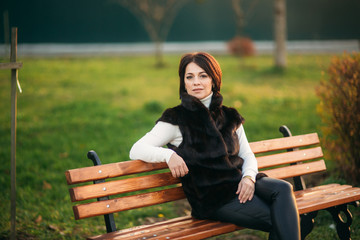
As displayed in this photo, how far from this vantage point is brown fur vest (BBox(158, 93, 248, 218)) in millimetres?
2922

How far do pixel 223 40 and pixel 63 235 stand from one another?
17393 millimetres

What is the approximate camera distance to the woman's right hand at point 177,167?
2842 mm

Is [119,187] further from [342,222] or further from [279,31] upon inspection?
[279,31]

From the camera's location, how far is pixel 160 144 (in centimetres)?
304

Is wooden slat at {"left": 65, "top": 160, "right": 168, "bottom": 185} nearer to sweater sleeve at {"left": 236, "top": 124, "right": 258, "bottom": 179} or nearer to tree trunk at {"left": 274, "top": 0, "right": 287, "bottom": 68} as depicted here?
sweater sleeve at {"left": 236, "top": 124, "right": 258, "bottom": 179}

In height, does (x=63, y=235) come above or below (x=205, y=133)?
below

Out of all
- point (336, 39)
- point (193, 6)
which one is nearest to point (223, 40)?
point (193, 6)

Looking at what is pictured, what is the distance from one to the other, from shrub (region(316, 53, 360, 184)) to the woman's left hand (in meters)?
2.03

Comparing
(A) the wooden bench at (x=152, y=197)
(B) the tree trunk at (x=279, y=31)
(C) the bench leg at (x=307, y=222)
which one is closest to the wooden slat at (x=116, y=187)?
(A) the wooden bench at (x=152, y=197)

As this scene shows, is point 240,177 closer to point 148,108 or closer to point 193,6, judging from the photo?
point 148,108

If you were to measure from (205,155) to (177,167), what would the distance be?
8.6 inches

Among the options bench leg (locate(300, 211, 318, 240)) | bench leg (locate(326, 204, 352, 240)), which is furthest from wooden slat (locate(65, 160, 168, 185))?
bench leg (locate(326, 204, 352, 240))

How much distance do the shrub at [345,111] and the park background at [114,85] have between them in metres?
0.23

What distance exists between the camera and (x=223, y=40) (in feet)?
66.7
